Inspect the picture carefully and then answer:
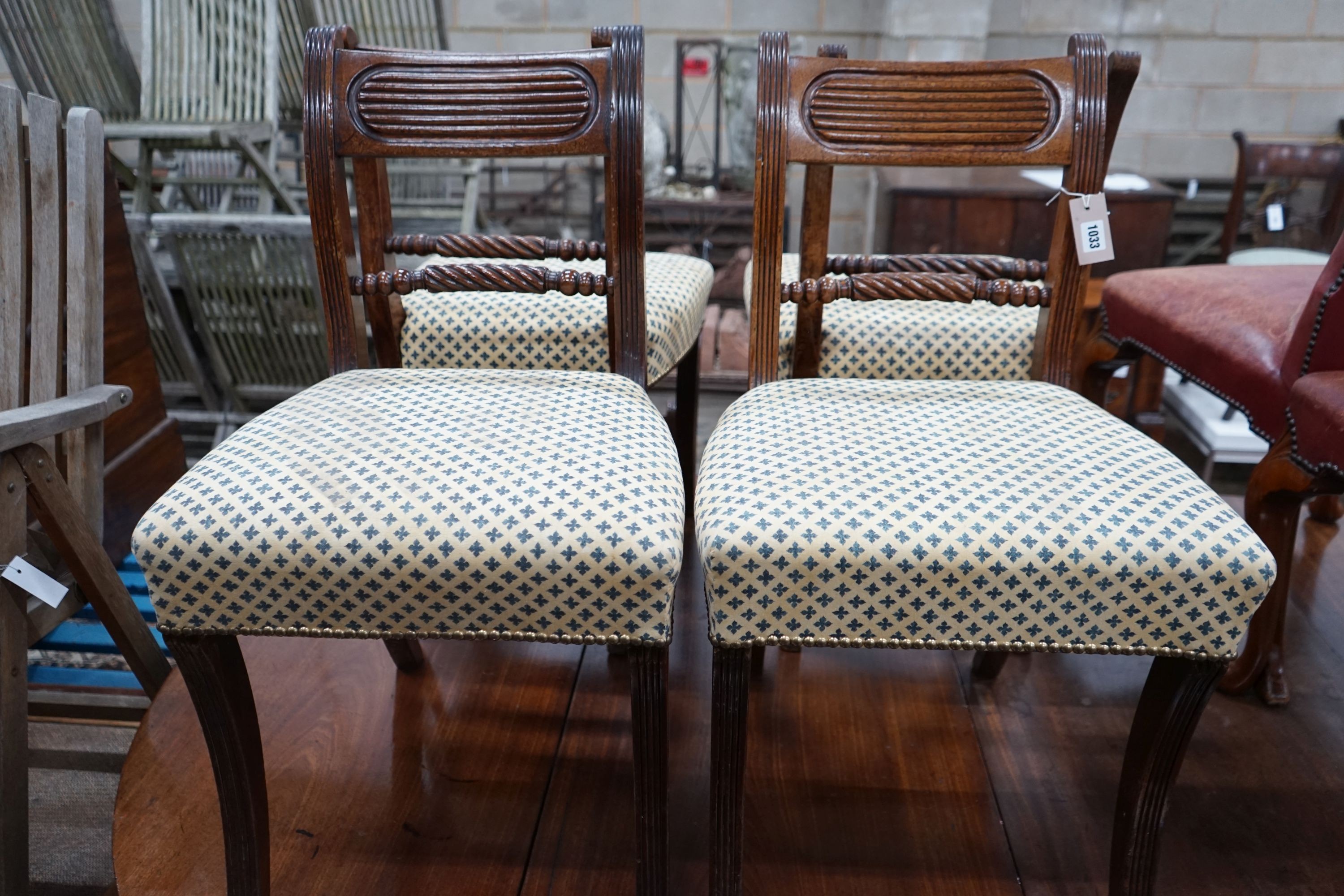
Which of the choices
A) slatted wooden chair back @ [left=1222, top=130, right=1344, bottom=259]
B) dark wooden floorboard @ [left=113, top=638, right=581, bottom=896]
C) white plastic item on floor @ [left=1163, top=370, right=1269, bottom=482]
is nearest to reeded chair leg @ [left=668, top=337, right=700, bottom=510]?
dark wooden floorboard @ [left=113, top=638, right=581, bottom=896]

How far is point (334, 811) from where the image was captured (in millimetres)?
1025

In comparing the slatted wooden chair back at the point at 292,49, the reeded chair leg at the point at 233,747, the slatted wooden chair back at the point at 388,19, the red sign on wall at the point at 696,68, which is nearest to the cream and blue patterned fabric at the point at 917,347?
the reeded chair leg at the point at 233,747

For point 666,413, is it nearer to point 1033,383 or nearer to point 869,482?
point 1033,383

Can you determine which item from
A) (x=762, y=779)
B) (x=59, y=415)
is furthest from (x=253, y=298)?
(x=762, y=779)

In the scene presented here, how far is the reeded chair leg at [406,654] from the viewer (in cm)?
122

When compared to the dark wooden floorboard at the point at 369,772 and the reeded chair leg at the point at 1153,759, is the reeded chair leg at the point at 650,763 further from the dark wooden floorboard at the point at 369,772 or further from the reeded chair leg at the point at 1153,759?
the reeded chair leg at the point at 1153,759

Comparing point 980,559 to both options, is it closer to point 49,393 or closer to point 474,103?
point 474,103

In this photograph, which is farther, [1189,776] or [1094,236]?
[1189,776]

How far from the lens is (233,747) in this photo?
0.80m

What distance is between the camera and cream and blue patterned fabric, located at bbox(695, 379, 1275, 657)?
0.70 metres

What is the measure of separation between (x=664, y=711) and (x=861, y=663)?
1.92 feet

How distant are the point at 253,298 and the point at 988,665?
1857 millimetres

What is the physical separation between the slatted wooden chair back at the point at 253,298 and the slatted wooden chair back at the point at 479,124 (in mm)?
1013

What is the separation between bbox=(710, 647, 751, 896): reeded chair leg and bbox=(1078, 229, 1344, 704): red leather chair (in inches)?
27.9
